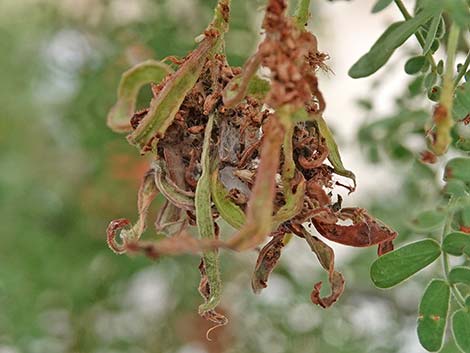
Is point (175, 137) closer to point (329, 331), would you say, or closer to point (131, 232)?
point (131, 232)

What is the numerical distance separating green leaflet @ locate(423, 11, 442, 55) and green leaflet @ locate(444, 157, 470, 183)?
3.5 inches

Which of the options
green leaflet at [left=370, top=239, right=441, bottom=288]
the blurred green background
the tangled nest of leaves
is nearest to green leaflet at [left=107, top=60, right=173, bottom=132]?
the tangled nest of leaves

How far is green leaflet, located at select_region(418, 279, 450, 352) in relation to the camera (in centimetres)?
60

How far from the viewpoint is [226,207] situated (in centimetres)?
53

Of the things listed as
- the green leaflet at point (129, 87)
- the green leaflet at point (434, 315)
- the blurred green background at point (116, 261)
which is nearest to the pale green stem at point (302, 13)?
the green leaflet at point (129, 87)

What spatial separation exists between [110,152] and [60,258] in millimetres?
218

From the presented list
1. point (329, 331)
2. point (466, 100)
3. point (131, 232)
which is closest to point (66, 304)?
point (329, 331)

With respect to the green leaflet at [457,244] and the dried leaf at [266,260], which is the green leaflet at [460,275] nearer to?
the green leaflet at [457,244]

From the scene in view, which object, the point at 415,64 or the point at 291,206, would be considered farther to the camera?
the point at 415,64

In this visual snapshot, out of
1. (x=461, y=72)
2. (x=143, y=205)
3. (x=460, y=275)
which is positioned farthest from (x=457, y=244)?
(x=143, y=205)

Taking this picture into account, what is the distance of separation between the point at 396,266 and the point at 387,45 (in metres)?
0.16

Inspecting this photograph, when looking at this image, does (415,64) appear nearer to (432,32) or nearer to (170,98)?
(432,32)

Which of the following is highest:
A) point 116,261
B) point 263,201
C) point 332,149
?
point 116,261

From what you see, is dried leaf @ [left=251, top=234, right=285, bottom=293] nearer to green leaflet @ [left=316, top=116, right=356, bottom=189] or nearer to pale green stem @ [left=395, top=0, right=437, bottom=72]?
green leaflet @ [left=316, top=116, right=356, bottom=189]
